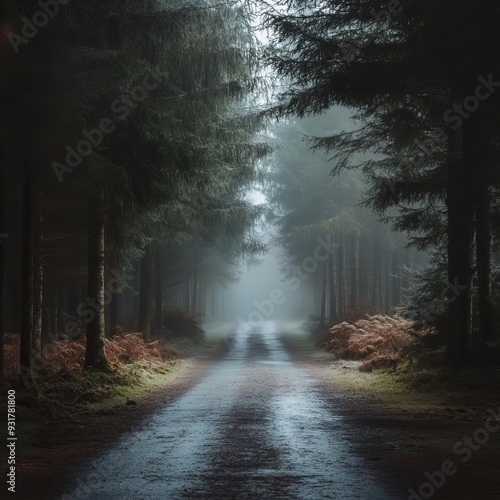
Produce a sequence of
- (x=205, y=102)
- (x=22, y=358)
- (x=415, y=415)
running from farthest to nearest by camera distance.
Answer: (x=205, y=102)
(x=22, y=358)
(x=415, y=415)

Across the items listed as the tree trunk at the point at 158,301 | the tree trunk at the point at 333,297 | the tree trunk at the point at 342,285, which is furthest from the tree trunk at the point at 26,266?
the tree trunk at the point at 333,297

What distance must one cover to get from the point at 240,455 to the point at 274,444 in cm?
81

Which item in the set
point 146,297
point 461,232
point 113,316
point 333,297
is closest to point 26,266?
point 461,232

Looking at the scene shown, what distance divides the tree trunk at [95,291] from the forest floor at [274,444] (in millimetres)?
1946

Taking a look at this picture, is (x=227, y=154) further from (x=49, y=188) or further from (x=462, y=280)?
(x=462, y=280)

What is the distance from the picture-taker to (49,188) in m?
14.7

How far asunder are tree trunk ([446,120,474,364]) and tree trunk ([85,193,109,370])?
858 centimetres

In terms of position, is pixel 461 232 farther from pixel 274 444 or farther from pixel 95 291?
pixel 95 291

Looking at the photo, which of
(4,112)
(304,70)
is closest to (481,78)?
(304,70)

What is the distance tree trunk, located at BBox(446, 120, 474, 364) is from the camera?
14.7m

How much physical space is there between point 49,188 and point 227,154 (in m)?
5.27

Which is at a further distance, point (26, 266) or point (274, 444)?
point (26, 266)

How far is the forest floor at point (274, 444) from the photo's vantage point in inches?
255

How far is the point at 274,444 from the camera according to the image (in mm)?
8648
